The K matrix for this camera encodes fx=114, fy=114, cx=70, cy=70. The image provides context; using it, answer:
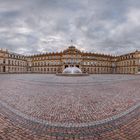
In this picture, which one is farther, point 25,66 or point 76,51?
point 25,66

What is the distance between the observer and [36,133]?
10.8 ft

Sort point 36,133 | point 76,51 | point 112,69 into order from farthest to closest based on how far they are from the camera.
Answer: point 112,69 → point 76,51 → point 36,133

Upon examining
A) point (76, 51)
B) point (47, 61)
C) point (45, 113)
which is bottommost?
point (45, 113)

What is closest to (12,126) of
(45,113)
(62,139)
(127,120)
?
(45,113)

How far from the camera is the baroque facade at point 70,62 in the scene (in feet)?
227

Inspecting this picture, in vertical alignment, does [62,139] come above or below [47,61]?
below

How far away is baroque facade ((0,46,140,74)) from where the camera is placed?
6912 centimetres

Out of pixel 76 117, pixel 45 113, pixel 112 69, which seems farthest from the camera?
pixel 112 69

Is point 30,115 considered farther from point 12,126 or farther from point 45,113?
point 12,126

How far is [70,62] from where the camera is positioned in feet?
240

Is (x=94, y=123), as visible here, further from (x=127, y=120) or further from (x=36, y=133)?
(x=36, y=133)

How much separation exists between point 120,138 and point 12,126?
10.8 ft

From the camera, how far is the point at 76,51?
76125mm

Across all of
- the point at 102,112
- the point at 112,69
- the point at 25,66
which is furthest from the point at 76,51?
the point at 102,112
